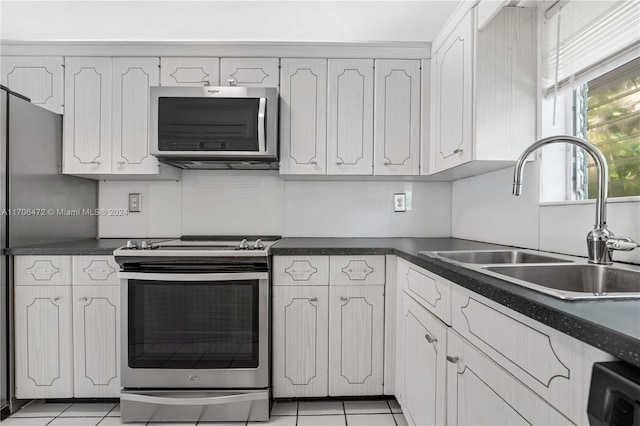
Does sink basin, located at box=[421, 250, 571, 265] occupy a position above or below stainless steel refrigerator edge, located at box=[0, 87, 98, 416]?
below

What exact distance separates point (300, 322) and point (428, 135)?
134 cm

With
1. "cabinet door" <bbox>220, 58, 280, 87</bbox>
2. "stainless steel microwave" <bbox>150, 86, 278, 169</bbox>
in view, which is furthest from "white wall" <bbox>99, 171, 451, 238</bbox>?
"cabinet door" <bbox>220, 58, 280, 87</bbox>

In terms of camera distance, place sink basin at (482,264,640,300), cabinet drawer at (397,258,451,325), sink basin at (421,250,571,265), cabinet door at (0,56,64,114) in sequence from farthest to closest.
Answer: cabinet door at (0,56,64,114) → sink basin at (421,250,571,265) → cabinet drawer at (397,258,451,325) → sink basin at (482,264,640,300)

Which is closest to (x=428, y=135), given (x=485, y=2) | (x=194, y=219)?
(x=485, y=2)

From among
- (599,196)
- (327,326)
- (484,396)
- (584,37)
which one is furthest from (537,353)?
(584,37)

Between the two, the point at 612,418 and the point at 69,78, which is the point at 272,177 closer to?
the point at 69,78

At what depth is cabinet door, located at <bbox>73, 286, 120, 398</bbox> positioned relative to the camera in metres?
1.91

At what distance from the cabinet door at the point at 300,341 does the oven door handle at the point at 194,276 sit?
16 centimetres

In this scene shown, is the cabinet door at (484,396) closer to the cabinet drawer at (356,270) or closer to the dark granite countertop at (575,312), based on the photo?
the dark granite countertop at (575,312)

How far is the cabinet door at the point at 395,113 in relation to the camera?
2.24 m

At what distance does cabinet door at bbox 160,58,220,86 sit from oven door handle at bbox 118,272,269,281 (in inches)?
46.0

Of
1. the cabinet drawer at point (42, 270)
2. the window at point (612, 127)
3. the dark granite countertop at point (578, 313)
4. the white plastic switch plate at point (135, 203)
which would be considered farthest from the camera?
the white plastic switch plate at point (135, 203)

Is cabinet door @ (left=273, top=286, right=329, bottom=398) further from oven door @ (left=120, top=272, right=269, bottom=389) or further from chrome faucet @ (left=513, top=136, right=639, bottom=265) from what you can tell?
chrome faucet @ (left=513, top=136, right=639, bottom=265)

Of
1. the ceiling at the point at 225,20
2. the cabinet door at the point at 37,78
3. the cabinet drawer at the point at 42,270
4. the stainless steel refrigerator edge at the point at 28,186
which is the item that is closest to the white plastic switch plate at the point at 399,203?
the ceiling at the point at 225,20
